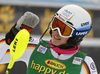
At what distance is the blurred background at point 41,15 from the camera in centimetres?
554

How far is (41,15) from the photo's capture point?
19.4 feet

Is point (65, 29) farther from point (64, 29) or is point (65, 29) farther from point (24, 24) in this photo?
point (24, 24)

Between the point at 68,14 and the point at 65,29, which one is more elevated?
the point at 68,14

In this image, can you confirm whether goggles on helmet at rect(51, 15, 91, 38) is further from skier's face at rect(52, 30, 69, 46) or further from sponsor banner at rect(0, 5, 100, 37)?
sponsor banner at rect(0, 5, 100, 37)

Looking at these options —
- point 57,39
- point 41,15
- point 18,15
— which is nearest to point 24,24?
point 57,39

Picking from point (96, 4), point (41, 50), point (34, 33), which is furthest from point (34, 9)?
point (41, 50)

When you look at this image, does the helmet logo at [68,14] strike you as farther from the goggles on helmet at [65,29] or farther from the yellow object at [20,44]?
the yellow object at [20,44]

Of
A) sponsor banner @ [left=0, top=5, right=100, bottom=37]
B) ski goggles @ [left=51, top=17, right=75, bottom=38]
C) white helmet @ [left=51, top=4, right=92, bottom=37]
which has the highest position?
white helmet @ [left=51, top=4, right=92, bottom=37]

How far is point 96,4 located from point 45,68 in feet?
13.5

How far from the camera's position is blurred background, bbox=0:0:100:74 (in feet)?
18.2

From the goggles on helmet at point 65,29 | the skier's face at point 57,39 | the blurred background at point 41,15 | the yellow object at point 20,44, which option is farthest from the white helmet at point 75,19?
the blurred background at point 41,15

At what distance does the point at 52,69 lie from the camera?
2.58 m

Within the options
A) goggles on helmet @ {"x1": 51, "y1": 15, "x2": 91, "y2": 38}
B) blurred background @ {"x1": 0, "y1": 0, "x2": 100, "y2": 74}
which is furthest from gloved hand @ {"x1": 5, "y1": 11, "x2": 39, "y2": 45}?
blurred background @ {"x1": 0, "y1": 0, "x2": 100, "y2": 74}

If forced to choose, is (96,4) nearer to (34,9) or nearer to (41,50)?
(34,9)
